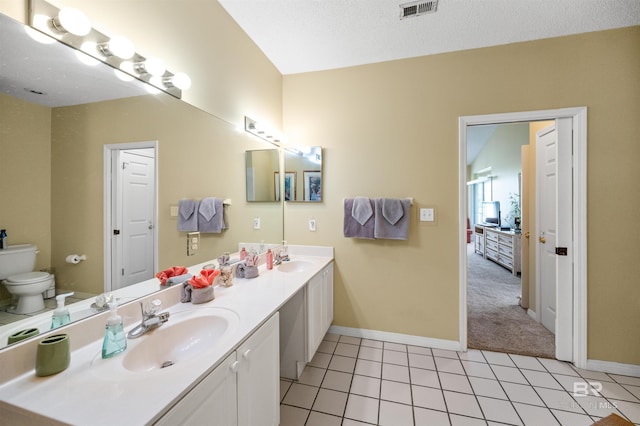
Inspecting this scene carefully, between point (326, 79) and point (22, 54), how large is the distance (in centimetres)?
217

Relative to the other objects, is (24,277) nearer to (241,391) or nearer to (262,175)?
(241,391)

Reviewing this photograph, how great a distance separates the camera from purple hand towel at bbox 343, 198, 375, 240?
7.66 ft

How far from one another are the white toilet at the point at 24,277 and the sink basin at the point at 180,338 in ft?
1.15

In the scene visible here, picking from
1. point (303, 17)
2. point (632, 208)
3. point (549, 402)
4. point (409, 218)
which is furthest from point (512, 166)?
point (303, 17)

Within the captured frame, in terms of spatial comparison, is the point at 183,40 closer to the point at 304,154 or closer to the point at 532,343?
the point at 304,154

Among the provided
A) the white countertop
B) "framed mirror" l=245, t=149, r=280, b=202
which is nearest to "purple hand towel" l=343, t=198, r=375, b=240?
"framed mirror" l=245, t=149, r=280, b=202

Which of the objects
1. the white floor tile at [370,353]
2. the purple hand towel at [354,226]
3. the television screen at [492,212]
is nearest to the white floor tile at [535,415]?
the white floor tile at [370,353]

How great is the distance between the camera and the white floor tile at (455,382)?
5.88 feet

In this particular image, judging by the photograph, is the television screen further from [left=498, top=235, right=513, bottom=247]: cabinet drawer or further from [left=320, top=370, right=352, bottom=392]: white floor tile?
[left=320, top=370, right=352, bottom=392]: white floor tile

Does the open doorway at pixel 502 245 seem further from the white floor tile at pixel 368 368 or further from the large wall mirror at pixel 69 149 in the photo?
the large wall mirror at pixel 69 149

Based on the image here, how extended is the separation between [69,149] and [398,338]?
261 cm

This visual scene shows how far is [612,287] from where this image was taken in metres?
1.97

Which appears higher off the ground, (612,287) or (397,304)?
(612,287)

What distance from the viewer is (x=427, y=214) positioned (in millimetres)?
2295
